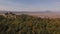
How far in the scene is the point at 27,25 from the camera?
18.4 m

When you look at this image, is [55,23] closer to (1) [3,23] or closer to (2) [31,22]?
(2) [31,22]

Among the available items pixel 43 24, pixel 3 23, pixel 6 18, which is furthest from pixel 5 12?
pixel 43 24

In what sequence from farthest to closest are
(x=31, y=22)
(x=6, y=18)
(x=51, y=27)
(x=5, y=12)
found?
(x=5, y=12) < (x=6, y=18) < (x=31, y=22) < (x=51, y=27)

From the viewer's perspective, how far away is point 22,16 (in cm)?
2091

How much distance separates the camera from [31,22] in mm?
19078

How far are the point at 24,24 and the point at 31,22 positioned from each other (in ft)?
2.25

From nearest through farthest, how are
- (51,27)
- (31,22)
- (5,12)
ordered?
1. (51,27)
2. (31,22)
3. (5,12)

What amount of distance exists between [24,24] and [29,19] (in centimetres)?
155

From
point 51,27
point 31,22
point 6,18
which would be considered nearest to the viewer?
point 51,27

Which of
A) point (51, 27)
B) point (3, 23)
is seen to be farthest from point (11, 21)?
point (51, 27)

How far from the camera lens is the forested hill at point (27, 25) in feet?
56.8

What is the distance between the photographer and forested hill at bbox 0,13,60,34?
1731 cm

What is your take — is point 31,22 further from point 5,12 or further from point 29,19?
point 5,12

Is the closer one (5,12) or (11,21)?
(11,21)
